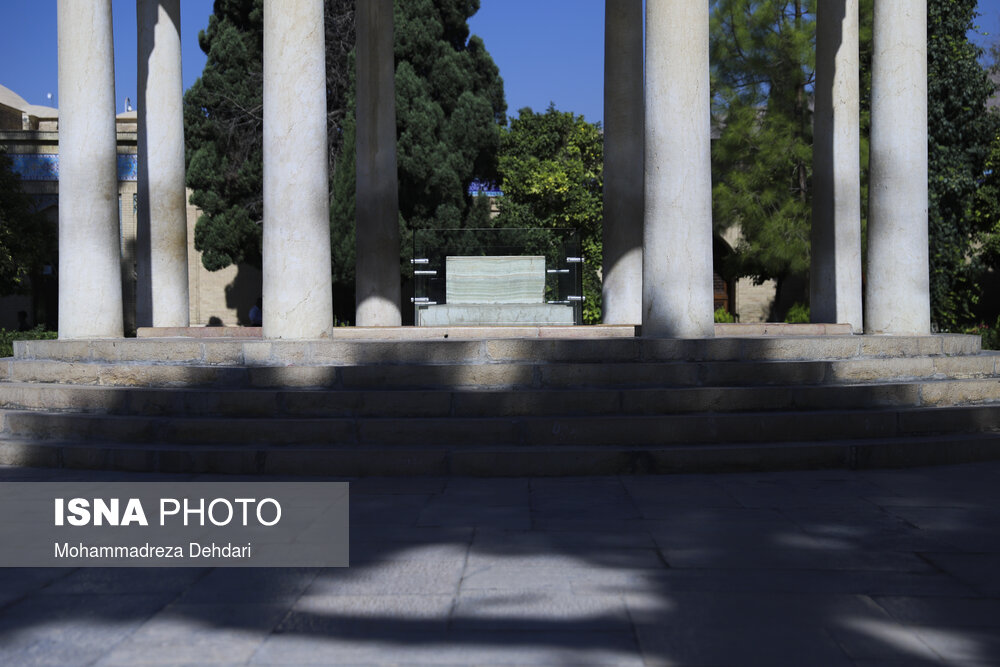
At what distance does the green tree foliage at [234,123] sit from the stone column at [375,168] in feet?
68.8

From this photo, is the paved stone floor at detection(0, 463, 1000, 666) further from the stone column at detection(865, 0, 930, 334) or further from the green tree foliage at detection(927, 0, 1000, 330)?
the green tree foliage at detection(927, 0, 1000, 330)

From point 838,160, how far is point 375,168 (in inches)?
363

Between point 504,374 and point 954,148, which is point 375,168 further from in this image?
point 954,148

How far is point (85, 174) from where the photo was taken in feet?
46.0

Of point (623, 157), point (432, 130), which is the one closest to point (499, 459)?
point (623, 157)

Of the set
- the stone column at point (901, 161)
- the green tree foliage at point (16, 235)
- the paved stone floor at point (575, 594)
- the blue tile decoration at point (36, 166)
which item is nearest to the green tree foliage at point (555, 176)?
the green tree foliage at point (16, 235)

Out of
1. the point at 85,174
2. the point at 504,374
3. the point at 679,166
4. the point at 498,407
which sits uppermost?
the point at 85,174

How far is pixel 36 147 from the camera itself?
44094 mm

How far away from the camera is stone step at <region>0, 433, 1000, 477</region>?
1003 cm

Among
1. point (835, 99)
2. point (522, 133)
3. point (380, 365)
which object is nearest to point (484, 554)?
point (380, 365)

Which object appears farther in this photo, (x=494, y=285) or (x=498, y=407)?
(x=494, y=285)

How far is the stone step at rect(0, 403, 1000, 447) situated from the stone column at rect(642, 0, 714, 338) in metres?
1.82

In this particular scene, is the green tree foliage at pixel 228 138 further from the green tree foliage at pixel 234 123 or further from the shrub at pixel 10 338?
the shrub at pixel 10 338

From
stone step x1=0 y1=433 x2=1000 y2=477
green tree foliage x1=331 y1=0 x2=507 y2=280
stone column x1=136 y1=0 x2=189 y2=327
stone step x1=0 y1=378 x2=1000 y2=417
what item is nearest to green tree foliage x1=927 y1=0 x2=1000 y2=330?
green tree foliage x1=331 y1=0 x2=507 y2=280
